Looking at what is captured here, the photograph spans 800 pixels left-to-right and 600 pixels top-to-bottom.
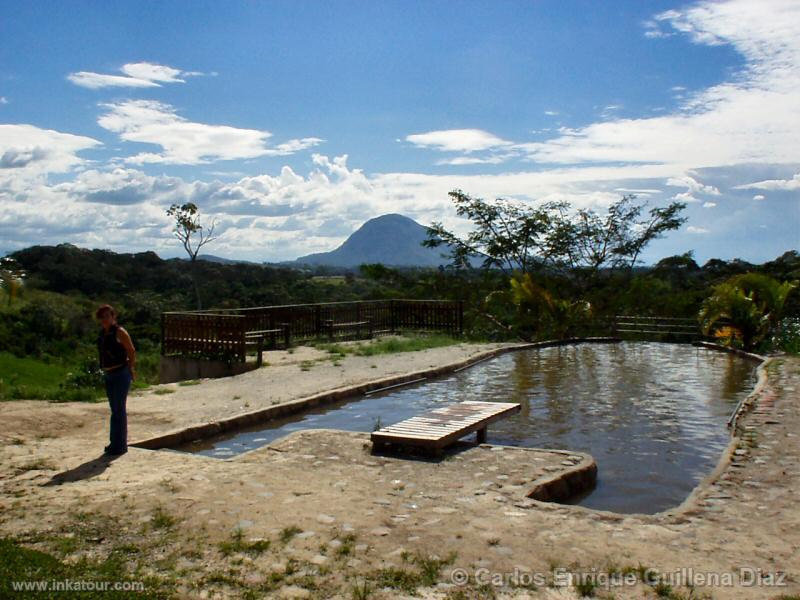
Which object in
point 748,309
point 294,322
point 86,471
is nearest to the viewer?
point 86,471

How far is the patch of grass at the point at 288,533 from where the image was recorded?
14.4 ft

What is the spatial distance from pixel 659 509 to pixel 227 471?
11.9ft

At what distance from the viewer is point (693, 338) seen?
2048cm

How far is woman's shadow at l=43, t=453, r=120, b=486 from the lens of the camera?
583 centimetres

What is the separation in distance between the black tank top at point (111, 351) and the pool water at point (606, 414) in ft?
4.46

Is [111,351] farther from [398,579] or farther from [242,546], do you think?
[398,579]

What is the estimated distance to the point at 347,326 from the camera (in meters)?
19.5

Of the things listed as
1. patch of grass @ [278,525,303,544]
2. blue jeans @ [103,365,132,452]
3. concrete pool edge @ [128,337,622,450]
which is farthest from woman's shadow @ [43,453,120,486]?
patch of grass @ [278,525,303,544]

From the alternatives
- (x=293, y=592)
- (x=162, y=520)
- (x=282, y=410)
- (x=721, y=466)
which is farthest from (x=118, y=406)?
(x=721, y=466)

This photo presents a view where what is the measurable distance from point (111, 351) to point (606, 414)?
→ 20.6 ft

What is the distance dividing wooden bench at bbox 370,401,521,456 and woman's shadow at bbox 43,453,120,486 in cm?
A: 248

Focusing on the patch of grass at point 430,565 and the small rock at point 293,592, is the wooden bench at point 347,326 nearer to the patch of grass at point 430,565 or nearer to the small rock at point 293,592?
the patch of grass at point 430,565

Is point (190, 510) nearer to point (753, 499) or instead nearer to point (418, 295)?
point (753, 499)

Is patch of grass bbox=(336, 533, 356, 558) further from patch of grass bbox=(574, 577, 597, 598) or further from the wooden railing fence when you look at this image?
the wooden railing fence
